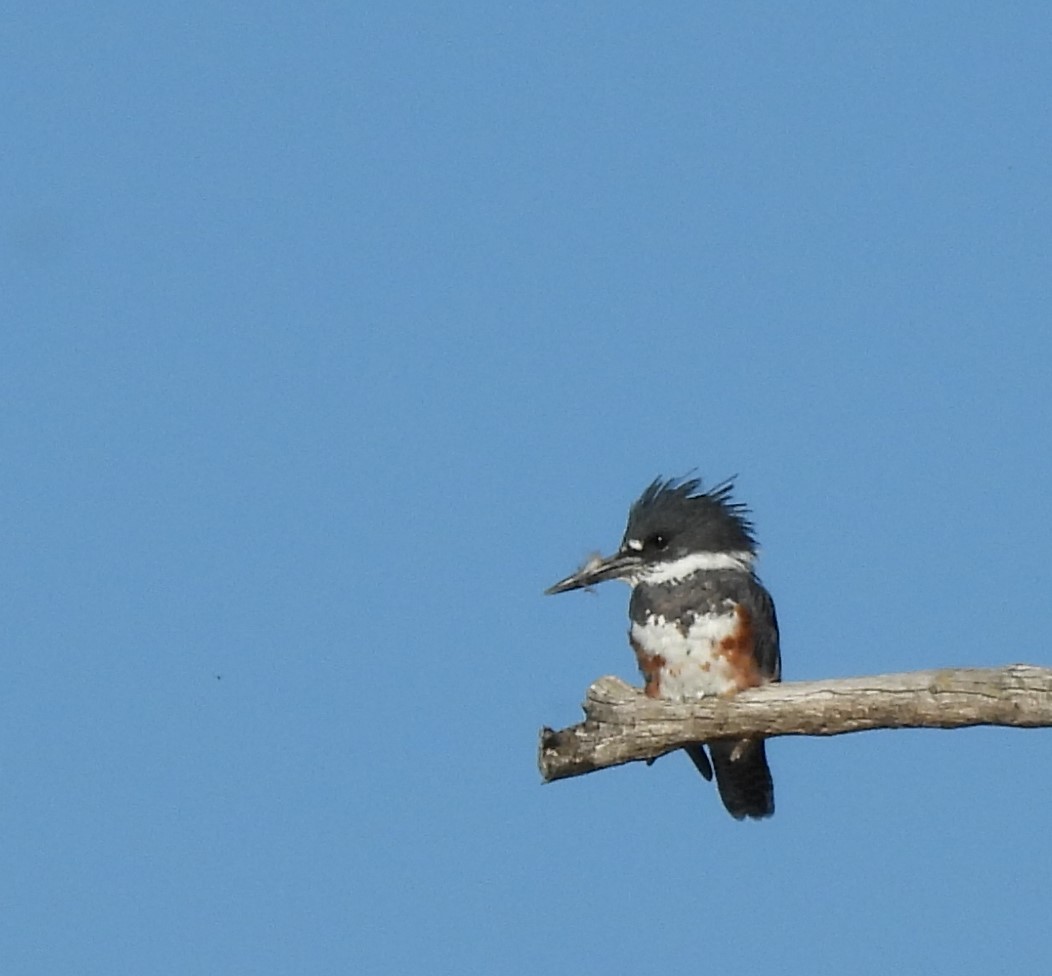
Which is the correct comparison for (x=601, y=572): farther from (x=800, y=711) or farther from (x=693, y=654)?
(x=800, y=711)

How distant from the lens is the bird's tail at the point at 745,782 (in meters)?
7.90

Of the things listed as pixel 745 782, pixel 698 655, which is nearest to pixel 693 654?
pixel 698 655

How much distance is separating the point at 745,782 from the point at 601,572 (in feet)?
3.39

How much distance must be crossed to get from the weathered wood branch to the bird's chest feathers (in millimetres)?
810

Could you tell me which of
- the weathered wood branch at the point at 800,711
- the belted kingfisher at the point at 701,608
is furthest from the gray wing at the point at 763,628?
the weathered wood branch at the point at 800,711

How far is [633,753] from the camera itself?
6.41 meters

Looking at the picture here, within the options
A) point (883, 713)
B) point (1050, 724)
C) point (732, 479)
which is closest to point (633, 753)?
point (883, 713)

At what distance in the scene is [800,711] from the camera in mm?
6129

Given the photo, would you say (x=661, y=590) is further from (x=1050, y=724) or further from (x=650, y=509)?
(x=1050, y=724)

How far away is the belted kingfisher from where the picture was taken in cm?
732

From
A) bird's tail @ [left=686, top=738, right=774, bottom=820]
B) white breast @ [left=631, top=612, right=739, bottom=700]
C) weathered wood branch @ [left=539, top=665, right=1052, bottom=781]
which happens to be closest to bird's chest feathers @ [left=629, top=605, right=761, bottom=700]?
white breast @ [left=631, top=612, right=739, bottom=700]

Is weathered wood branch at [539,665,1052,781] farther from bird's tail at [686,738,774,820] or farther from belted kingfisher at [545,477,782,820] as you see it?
bird's tail at [686,738,774,820]

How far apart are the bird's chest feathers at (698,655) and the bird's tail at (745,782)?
0.61 meters

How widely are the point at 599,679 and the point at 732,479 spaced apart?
179cm
